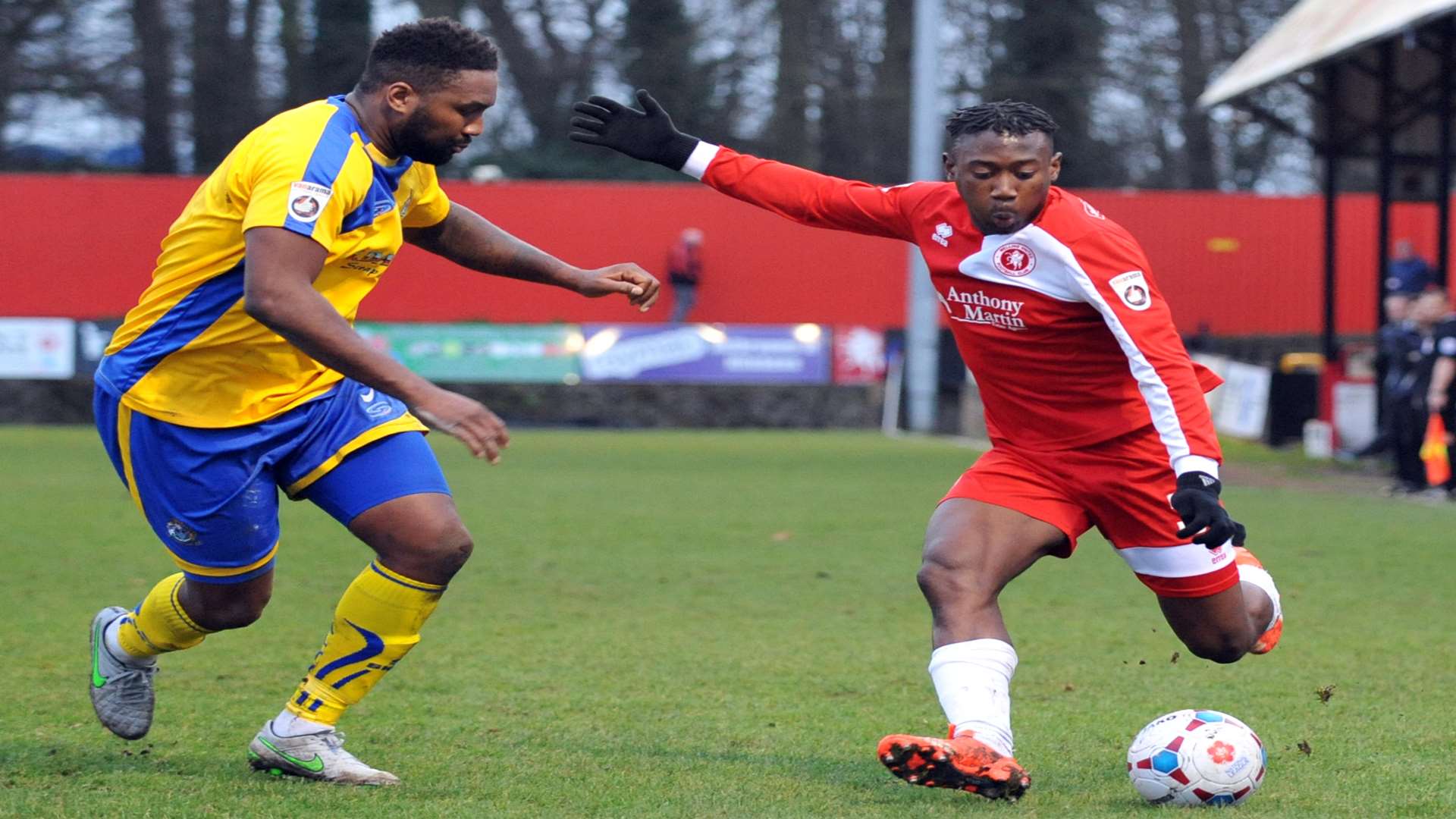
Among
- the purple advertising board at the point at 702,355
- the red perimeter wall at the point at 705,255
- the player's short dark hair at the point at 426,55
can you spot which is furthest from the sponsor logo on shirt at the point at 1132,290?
the red perimeter wall at the point at 705,255

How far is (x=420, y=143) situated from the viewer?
454 cm

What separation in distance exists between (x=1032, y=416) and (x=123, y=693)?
8.66ft

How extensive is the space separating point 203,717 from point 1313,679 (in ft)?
12.3

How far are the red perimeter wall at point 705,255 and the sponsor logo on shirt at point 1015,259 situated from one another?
65.4 feet

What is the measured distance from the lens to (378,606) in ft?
15.3

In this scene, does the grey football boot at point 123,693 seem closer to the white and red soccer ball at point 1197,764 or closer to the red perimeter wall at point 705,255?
the white and red soccer ball at point 1197,764

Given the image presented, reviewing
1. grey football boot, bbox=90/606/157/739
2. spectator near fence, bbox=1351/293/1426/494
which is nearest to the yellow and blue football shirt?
grey football boot, bbox=90/606/157/739

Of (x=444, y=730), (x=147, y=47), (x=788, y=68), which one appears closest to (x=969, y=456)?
(x=444, y=730)

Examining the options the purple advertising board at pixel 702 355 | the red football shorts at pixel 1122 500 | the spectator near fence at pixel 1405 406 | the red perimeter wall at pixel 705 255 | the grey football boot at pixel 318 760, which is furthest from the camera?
the red perimeter wall at pixel 705 255

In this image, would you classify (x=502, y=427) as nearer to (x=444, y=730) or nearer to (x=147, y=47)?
(x=444, y=730)

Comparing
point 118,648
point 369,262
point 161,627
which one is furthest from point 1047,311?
point 118,648

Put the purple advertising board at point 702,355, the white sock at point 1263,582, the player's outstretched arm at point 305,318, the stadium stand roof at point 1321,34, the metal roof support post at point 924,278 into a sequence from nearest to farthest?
the player's outstretched arm at point 305,318 < the white sock at point 1263,582 < the stadium stand roof at point 1321,34 < the metal roof support post at point 924,278 < the purple advertising board at point 702,355

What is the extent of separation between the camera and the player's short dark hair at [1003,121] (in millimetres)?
4586

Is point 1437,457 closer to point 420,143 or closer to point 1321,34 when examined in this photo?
point 1321,34
